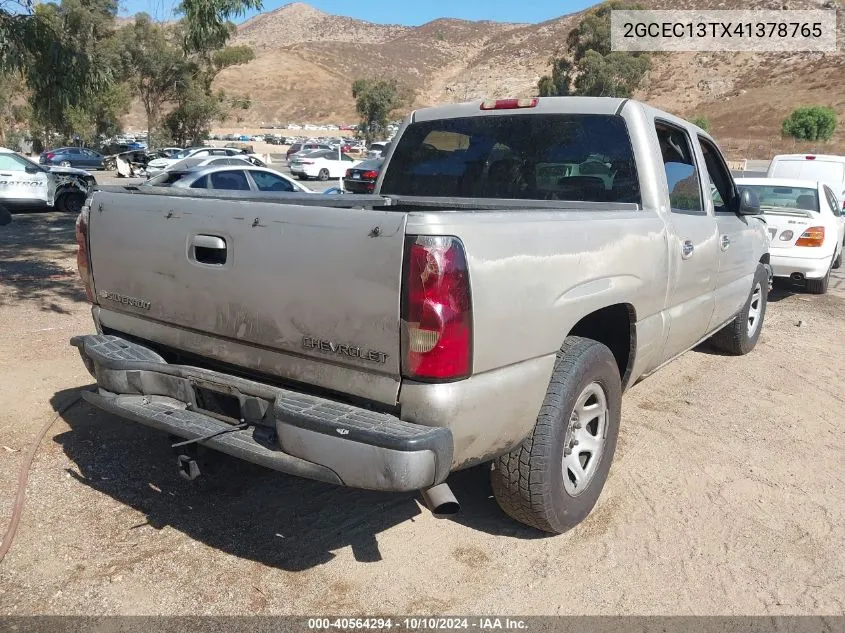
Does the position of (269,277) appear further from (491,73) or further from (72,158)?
(491,73)

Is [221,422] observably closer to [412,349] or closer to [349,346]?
[349,346]

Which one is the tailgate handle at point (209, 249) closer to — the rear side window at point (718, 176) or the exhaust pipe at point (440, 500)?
the exhaust pipe at point (440, 500)

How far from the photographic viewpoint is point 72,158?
3647 cm

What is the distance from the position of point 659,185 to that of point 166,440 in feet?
10.5

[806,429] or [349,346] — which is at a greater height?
[349,346]

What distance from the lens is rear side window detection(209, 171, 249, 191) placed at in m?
13.4

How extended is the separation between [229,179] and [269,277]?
37.6ft

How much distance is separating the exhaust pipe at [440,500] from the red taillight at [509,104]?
8.26 feet

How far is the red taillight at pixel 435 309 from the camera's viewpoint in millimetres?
2480

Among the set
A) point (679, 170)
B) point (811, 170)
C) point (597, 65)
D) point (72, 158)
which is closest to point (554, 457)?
point (679, 170)

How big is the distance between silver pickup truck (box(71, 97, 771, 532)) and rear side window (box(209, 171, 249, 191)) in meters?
9.81

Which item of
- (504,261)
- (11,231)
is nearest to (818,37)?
(11,231)

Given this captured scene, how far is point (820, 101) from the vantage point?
67.8 m

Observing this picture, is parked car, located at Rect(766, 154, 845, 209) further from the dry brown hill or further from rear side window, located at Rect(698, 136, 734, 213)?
the dry brown hill
